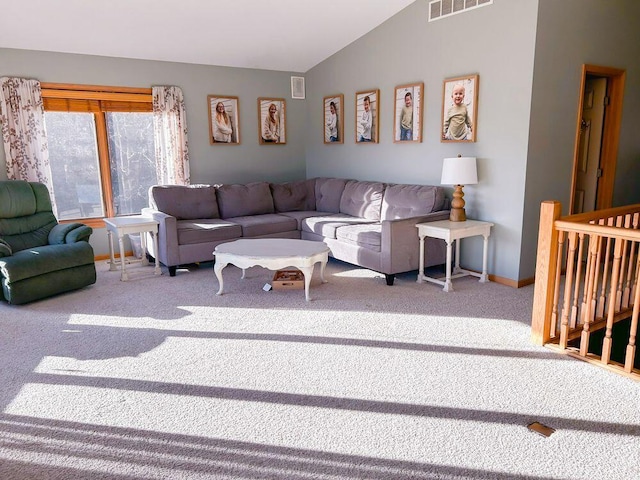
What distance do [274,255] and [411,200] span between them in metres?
1.71

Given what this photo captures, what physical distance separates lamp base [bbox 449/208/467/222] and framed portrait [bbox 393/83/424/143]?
3.35 ft

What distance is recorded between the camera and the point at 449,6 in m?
4.78

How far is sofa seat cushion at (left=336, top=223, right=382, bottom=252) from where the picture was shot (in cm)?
473

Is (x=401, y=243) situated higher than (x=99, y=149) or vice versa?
(x=99, y=149)

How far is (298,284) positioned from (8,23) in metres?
3.64

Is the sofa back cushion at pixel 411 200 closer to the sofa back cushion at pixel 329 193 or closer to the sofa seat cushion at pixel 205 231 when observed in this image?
the sofa back cushion at pixel 329 193

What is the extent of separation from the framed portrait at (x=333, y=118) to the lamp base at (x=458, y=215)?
2.21 meters

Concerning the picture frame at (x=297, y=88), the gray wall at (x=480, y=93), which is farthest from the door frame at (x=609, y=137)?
the picture frame at (x=297, y=88)

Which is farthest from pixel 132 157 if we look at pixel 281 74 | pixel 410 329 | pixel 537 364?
pixel 537 364

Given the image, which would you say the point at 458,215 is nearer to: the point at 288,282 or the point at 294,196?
the point at 288,282

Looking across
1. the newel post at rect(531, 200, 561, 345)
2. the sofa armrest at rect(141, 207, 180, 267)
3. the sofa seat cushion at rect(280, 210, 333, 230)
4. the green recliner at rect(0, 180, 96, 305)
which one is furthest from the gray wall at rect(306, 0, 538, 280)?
the green recliner at rect(0, 180, 96, 305)

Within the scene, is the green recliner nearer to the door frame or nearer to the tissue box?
the tissue box

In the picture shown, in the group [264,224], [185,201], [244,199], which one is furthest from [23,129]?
[264,224]

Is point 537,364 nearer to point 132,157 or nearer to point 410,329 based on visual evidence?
point 410,329
